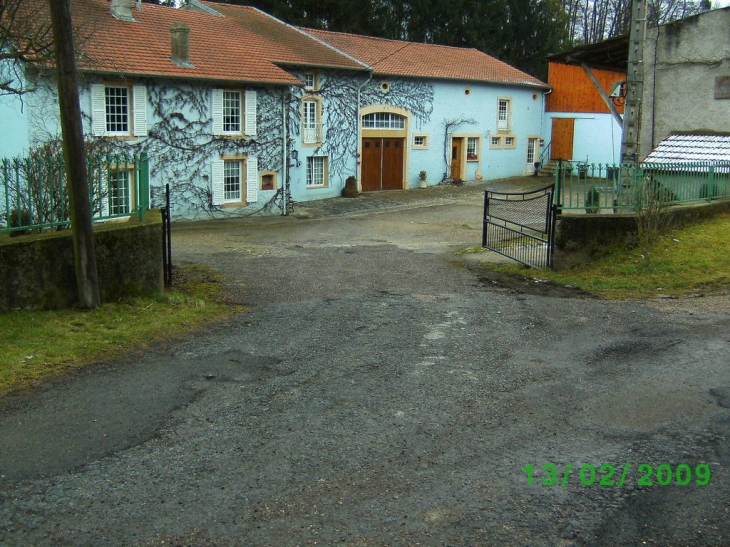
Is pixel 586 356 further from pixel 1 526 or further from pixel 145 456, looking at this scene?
pixel 1 526

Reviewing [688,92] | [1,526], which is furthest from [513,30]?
[1,526]

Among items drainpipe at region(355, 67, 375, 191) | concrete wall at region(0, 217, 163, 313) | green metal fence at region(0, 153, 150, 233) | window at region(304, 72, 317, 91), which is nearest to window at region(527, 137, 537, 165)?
drainpipe at region(355, 67, 375, 191)

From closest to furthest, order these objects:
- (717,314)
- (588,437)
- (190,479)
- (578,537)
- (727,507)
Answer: (578,537), (727,507), (190,479), (588,437), (717,314)

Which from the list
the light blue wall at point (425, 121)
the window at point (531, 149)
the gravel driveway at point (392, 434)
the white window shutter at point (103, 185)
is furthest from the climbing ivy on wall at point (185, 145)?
the window at point (531, 149)

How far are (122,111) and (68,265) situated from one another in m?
14.8

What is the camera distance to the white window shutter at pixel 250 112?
26.0m

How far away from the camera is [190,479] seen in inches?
205

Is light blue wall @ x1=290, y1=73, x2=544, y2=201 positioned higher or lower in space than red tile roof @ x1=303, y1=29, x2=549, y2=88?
lower

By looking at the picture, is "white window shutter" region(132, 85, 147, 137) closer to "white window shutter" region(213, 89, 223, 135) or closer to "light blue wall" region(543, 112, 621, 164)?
"white window shutter" region(213, 89, 223, 135)

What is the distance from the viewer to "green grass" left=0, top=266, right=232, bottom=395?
24.9 feet

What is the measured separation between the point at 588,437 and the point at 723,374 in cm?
229

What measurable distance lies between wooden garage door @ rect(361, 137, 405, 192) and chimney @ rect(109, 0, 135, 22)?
10.7 metres

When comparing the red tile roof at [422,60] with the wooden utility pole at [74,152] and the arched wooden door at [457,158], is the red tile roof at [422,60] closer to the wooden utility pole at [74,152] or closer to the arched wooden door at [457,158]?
the arched wooden door at [457,158]

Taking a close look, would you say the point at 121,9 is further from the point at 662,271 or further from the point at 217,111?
the point at 662,271
